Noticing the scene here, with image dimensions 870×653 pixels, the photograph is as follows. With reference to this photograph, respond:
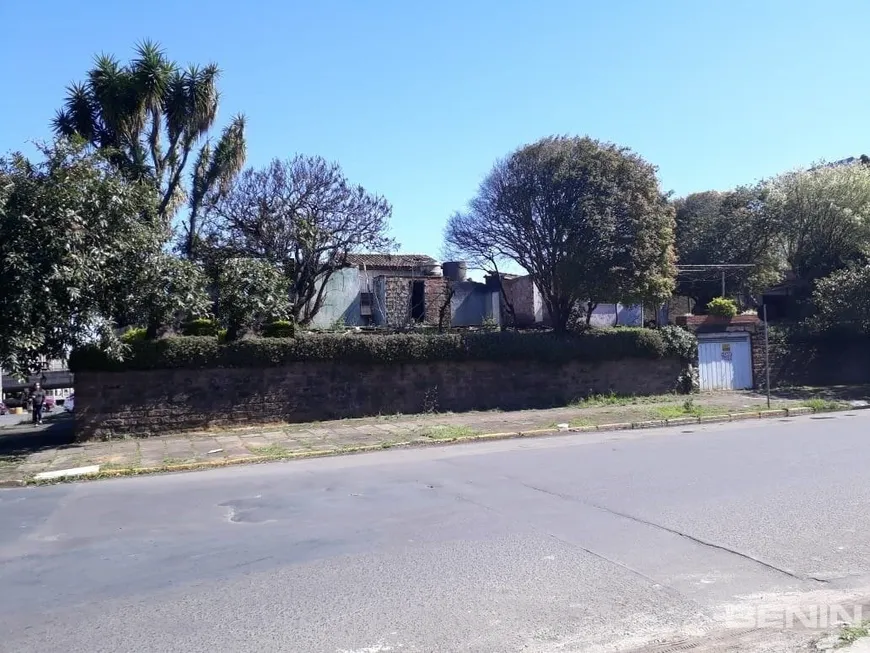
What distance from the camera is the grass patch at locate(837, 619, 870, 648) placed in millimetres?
4750

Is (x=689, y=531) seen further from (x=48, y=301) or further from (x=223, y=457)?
(x=48, y=301)

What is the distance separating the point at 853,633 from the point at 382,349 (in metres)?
15.6

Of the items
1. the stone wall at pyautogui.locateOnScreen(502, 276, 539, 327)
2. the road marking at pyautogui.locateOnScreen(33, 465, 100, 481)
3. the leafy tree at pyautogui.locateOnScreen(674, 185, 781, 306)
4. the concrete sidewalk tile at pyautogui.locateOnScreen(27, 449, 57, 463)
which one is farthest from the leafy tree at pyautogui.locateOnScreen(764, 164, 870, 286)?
the concrete sidewalk tile at pyautogui.locateOnScreen(27, 449, 57, 463)

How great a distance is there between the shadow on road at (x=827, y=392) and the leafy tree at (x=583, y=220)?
5.18 meters

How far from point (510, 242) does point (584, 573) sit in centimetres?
1773

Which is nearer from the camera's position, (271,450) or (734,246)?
(271,450)

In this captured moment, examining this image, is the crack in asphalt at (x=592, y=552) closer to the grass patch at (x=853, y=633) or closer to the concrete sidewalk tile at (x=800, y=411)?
the grass patch at (x=853, y=633)

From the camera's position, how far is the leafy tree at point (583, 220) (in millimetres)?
21609

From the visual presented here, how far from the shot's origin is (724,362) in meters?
24.9

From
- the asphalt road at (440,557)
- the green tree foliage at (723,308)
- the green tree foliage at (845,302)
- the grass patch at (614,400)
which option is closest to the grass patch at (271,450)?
the asphalt road at (440,557)

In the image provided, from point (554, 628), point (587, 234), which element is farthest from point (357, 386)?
point (554, 628)

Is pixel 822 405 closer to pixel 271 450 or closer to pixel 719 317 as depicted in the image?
pixel 719 317

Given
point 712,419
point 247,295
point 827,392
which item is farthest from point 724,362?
point 247,295

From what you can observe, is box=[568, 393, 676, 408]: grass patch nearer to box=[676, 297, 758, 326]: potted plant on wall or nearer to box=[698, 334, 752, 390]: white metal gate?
box=[698, 334, 752, 390]: white metal gate
